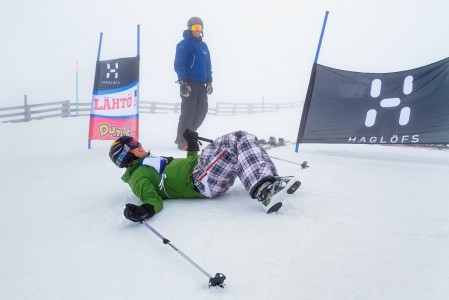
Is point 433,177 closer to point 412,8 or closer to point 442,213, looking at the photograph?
point 442,213

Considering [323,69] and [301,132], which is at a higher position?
[323,69]

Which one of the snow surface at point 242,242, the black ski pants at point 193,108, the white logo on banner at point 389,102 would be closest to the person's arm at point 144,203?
the snow surface at point 242,242

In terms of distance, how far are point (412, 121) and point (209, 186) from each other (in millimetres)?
3013

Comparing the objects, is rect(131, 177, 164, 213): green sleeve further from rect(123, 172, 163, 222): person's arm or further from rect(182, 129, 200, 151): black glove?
rect(182, 129, 200, 151): black glove

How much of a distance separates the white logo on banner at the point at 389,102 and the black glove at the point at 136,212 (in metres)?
3.32

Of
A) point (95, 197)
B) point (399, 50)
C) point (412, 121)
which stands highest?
point (399, 50)

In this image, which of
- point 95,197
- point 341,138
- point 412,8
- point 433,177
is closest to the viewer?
point 95,197

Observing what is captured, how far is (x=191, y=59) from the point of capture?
494cm

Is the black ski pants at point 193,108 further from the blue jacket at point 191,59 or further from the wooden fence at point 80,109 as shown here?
the wooden fence at point 80,109

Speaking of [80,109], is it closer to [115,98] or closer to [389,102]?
[115,98]

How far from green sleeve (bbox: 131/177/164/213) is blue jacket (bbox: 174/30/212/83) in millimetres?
2710

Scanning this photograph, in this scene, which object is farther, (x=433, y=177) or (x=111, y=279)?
(x=433, y=177)

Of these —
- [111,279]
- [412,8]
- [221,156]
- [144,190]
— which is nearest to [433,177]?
[221,156]

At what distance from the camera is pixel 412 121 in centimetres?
409
